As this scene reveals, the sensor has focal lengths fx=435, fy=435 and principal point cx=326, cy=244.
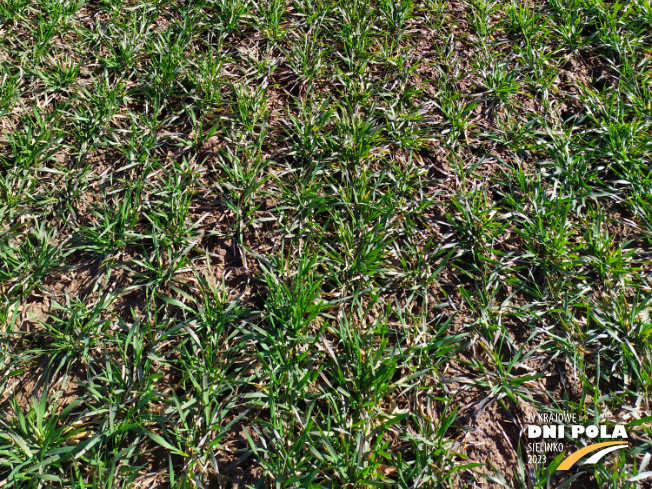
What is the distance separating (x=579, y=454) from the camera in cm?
147

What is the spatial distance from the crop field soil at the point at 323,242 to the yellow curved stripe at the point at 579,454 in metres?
0.02

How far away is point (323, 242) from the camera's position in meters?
1.94

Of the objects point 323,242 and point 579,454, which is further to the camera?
point 323,242

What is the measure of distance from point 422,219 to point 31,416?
170cm

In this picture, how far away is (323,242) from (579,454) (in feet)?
4.00

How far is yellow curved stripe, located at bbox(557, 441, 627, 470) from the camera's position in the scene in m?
1.46

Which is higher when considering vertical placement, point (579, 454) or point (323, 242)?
point (323, 242)

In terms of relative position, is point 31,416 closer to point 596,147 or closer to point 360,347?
point 360,347

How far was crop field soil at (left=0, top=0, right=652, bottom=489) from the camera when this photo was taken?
1.49 metres

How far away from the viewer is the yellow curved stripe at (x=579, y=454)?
1463mm

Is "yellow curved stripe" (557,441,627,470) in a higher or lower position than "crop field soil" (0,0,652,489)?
lower

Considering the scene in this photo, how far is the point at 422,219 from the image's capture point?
204cm

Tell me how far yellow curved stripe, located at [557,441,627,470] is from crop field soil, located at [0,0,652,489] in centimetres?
2

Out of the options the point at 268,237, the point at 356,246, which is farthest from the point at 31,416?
the point at 356,246
